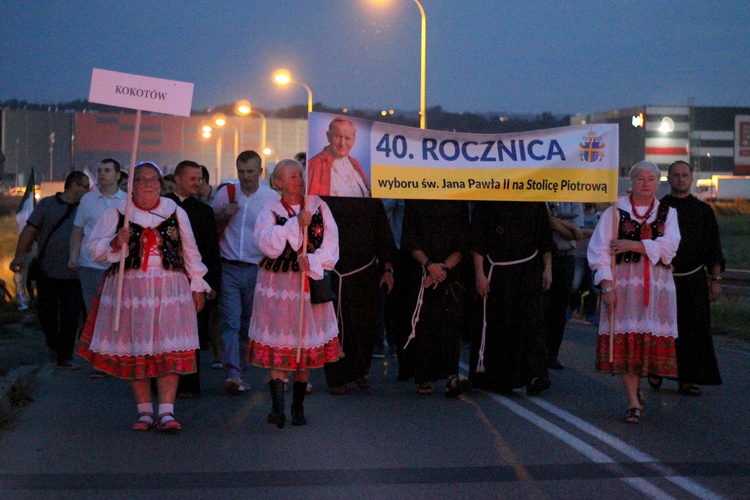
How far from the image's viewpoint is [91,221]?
35.8 feet

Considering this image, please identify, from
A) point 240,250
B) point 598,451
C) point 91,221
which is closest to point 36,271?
point 91,221

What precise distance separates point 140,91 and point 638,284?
4.13 metres

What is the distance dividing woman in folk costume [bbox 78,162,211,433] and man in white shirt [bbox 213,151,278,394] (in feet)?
6.68

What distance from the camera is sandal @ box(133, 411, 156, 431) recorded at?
8.05 meters

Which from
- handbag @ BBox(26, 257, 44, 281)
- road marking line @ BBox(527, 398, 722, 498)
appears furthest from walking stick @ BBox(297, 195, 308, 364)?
handbag @ BBox(26, 257, 44, 281)

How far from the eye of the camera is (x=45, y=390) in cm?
1009

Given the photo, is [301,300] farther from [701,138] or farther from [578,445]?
[701,138]

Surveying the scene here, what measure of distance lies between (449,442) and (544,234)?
2945 mm

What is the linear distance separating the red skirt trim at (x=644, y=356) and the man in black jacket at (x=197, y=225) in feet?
11.8

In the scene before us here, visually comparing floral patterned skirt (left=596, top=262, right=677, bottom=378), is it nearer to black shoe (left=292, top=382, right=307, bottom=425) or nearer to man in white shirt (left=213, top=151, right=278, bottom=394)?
black shoe (left=292, top=382, right=307, bottom=425)

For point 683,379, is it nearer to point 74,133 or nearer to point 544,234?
point 544,234

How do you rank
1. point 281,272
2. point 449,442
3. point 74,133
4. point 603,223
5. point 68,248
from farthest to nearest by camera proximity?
point 74,133 → point 68,248 → point 603,223 → point 281,272 → point 449,442

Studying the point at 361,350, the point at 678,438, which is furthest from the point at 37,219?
the point at 678,438

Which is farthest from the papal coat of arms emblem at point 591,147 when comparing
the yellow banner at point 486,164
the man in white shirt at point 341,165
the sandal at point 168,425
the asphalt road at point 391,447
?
the sandal at point 168,425
